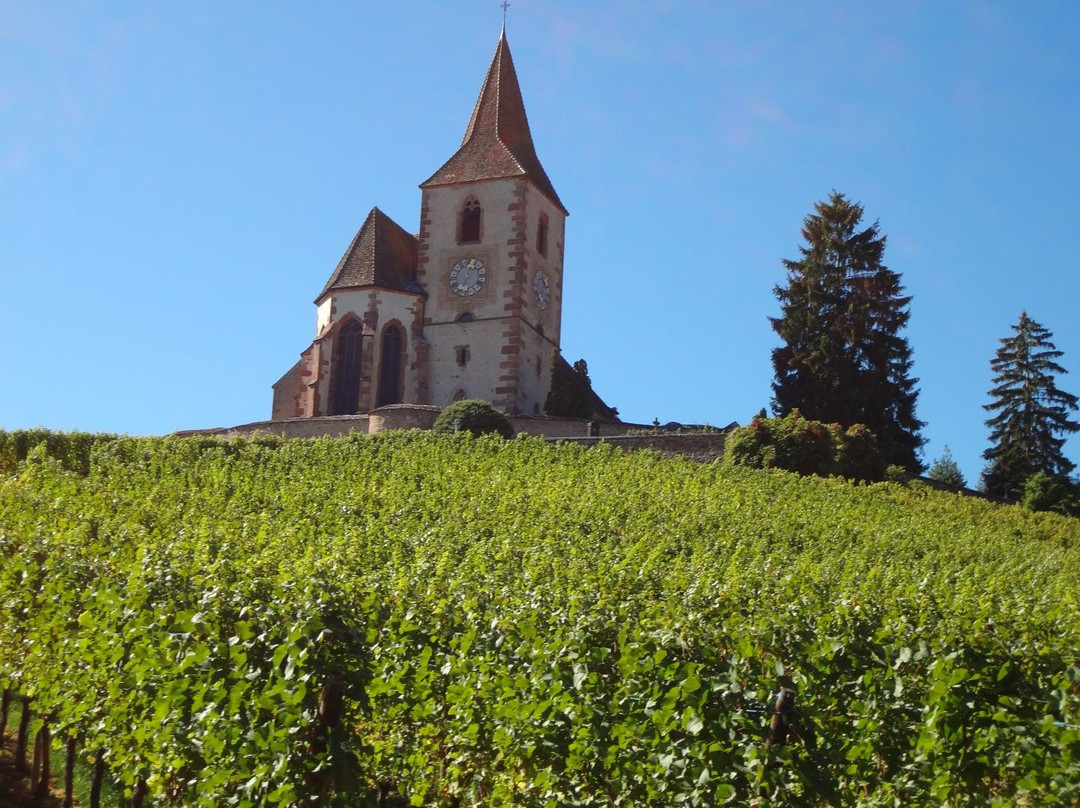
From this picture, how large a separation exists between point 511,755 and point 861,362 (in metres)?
32.3

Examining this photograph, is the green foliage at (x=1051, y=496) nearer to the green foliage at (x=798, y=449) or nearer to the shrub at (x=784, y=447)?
the green foliage at (x=798, y=449)

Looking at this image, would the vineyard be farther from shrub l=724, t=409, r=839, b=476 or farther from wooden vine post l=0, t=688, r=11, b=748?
shrub l=724, t=409, r=839, b=476

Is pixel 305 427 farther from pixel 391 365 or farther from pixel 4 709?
pixel 4 709

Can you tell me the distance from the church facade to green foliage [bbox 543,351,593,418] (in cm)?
23

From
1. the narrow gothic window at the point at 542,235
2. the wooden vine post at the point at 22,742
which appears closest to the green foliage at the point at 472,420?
the narrow gothic window at the point at 542,235

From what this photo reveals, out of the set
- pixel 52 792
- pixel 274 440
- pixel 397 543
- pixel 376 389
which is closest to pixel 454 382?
pixel 376 389

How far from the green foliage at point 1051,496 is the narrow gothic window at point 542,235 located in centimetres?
1539

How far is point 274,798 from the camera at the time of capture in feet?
22.6

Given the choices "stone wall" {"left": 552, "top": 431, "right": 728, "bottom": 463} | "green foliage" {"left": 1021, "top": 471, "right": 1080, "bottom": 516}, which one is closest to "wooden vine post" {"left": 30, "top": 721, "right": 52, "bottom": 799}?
"stone wall" {"left": 552, "top": 431, "right": 728, "bottom": 463}

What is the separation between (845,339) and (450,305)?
11.4 m

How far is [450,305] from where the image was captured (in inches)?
1524

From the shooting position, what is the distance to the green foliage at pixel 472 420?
1230 inches

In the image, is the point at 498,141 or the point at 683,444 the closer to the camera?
the point at 683,444

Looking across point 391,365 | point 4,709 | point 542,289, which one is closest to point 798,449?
point 542,289
